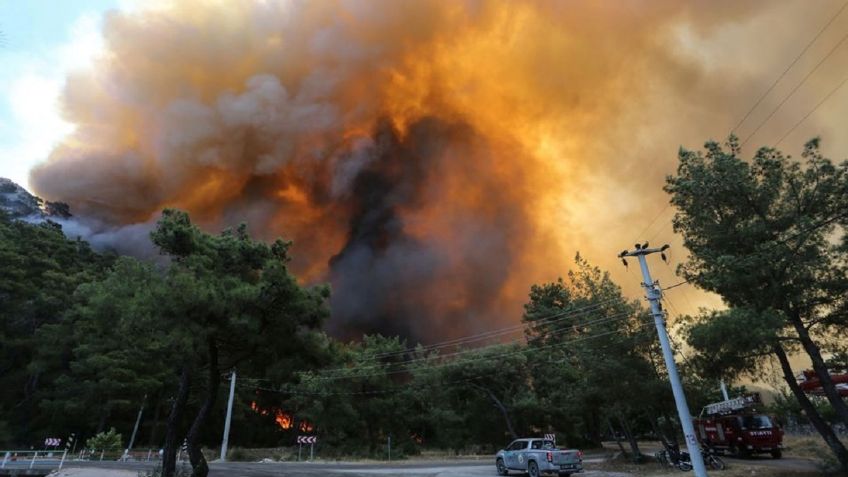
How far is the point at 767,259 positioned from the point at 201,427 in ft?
83.6

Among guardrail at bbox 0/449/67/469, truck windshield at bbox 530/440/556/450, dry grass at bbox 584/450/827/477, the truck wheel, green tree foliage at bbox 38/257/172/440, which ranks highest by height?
green tree foliage at bbox 38/257/172/440

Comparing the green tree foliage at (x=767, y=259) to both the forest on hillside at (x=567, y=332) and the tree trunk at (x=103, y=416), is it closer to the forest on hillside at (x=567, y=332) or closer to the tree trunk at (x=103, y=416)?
the forest on hillside at (x=567, y=332)

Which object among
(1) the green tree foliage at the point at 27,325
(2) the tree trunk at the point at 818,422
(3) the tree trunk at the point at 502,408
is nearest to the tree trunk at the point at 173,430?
(2) the tree trunk at the point at 818,422

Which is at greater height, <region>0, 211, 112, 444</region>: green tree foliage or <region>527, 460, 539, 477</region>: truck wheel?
<region>0, 211, 112, 444</region>: green tree foliage

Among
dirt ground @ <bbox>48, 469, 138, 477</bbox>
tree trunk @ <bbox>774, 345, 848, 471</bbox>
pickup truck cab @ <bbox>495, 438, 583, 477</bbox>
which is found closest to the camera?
tree trunk @ <bbox>774, 345, 848, 471</bbox>

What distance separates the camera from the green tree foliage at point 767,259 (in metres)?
16.6

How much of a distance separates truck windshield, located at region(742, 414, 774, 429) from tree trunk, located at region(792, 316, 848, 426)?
9.04 metres

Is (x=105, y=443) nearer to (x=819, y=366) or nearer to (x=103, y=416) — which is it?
(x=103, y=416)

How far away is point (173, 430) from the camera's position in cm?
2003

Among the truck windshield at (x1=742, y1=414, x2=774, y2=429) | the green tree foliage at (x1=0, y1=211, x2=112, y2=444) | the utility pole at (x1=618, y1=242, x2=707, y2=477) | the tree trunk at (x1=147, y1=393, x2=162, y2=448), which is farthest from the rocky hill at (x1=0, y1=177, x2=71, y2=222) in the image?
the truck windshield at (x1=742, y1=414, x2=774, y2=429)

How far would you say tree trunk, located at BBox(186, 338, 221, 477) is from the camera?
19453 mm

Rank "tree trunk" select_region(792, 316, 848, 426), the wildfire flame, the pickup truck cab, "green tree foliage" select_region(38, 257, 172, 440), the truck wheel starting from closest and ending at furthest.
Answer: "tree trunk" select_region(792, 316, 848, 426)
the pickup truck cab
the truck wheel
"green tree foliage" select_region(38, 257, 172, 440)
the wildfire flame

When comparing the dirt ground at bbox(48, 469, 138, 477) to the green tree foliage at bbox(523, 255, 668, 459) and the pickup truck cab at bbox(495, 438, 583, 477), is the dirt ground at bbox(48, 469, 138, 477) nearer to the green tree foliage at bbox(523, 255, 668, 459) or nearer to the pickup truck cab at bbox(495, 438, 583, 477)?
the pickup truck cab at bbox(495, 438, 583, 477)

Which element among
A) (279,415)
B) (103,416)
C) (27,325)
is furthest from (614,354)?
(27,325)
